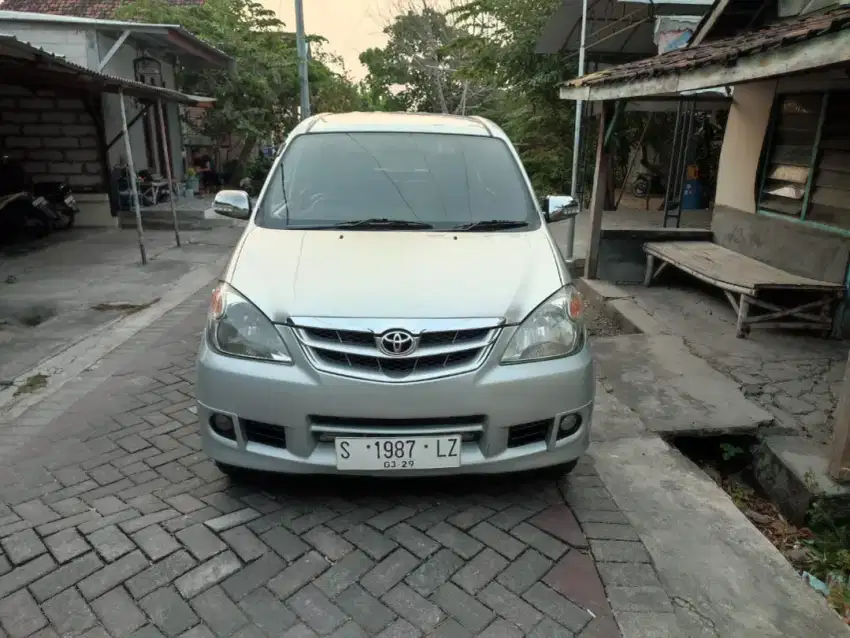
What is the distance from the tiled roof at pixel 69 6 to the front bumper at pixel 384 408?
19.6m

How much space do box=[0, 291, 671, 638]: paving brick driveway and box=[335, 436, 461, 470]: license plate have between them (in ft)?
1.19

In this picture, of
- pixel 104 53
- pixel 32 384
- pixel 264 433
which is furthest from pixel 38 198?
pixel 264 433

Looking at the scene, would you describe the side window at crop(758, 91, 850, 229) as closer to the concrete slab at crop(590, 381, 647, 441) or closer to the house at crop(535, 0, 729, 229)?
the house at crop(535, 0, 729, 229)

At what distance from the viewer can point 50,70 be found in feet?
24.7

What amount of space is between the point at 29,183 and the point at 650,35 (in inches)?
436

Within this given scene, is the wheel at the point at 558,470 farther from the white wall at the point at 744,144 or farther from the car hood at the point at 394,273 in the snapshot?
the white wall at the point at 744,144

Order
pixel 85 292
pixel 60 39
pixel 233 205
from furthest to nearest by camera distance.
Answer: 1. pixel 60 39
2. pixel 85 292
3. pixel 233 205

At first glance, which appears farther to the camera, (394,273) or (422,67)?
(422,67)

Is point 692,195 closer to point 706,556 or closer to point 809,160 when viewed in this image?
point 809,160

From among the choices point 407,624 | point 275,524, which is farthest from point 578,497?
point 275,524

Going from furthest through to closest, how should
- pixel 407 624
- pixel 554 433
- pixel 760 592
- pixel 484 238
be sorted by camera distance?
pixel 484 238 → pixel 554 433 → pixel 760 592 → pixel 407 624

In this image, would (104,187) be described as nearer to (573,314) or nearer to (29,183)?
(29,183)

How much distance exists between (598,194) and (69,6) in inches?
749

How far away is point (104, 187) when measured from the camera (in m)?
Result: 11.8
